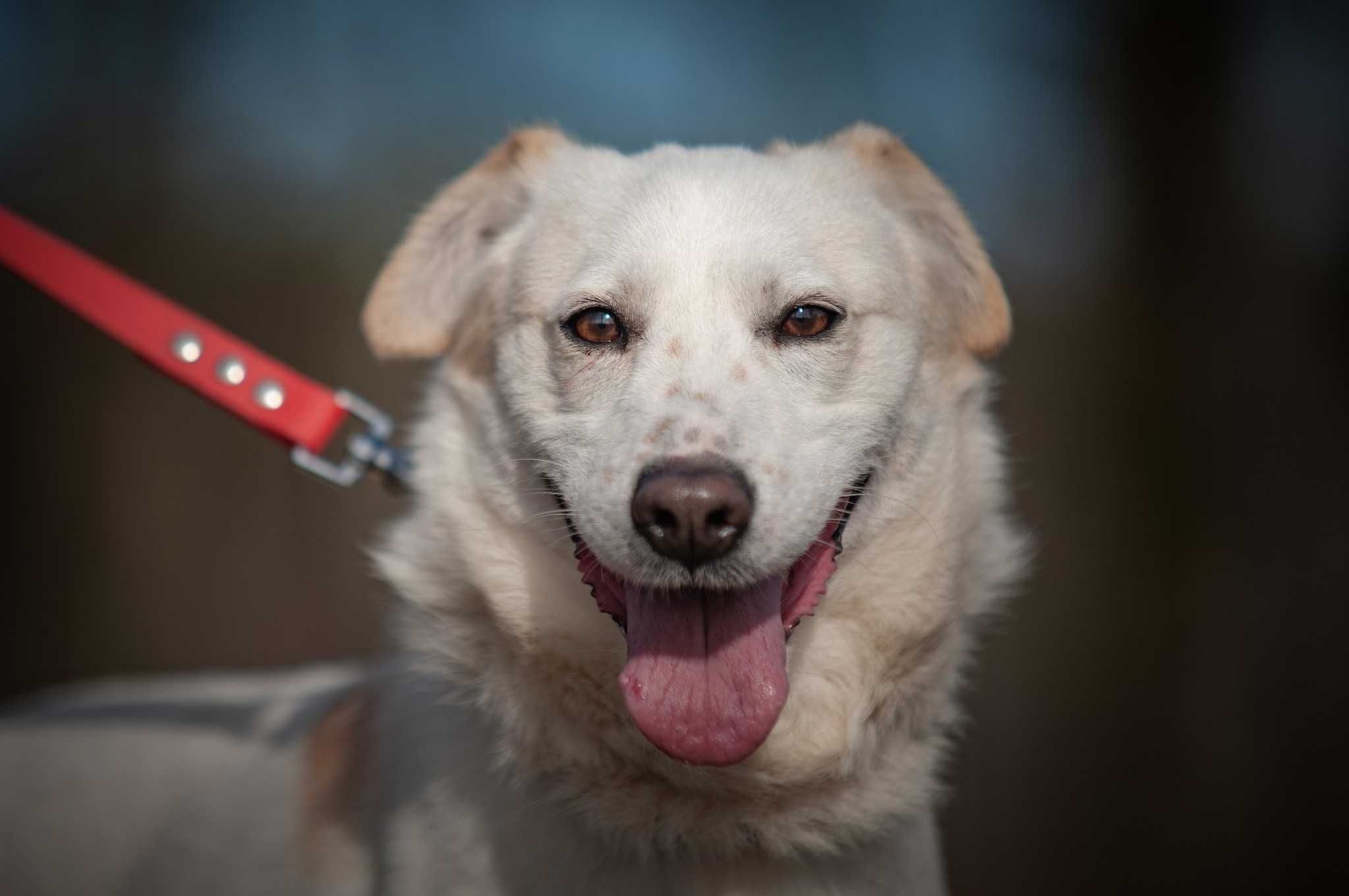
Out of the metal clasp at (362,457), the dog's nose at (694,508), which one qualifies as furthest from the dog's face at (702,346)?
the metal clasp at (362,457)

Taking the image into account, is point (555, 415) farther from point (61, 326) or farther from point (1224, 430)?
point (61, 326)

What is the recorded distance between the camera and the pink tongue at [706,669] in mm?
1580

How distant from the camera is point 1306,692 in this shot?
181 inches

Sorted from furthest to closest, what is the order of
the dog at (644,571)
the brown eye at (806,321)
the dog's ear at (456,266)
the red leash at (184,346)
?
the dog's ear at (456,266) → the red leash at (184,346) → the brown eye at (806,321) → the dog at (644,571)

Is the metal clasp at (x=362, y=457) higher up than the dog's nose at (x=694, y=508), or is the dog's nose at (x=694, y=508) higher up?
the metal clasp at (x=362, y=457)

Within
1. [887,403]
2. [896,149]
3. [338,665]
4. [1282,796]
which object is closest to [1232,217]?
[1282,796]

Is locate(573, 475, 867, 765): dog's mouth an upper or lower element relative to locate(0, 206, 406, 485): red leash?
lower

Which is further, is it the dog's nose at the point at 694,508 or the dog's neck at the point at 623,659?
the dog's neck at the point at 623,659

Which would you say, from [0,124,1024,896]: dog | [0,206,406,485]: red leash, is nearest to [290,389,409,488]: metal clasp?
[0,206,406,485]: red leash

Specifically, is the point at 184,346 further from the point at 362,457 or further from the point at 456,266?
the point at 456,266

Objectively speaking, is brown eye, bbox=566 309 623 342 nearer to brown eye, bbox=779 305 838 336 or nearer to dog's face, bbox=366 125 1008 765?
dog's face, bbox=366 125 1008 765

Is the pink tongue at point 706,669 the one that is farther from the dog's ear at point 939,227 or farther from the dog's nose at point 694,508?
the dog's ear at point 939,227

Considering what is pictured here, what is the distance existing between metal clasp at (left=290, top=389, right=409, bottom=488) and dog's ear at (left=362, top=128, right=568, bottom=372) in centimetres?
14

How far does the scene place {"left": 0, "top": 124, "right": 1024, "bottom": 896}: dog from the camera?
166 centimetres
